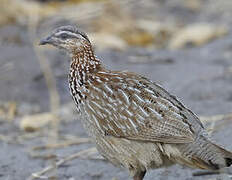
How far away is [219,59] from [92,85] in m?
6.10

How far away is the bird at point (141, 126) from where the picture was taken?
190 inches

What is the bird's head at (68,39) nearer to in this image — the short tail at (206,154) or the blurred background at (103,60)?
the blurred background at (103,60)

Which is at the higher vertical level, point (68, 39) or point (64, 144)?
point (68, 39)

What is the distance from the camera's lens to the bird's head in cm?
550

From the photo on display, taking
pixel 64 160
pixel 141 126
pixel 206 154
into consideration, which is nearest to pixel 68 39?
pixel 141 126

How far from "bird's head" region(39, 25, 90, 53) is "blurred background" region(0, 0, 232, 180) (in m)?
0.14

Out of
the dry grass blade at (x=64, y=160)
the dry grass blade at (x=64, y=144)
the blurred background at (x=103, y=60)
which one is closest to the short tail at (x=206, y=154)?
the blurred background at (x=103, y=60)

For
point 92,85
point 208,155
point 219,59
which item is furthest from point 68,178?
point 219,59

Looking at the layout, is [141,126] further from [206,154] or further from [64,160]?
[64,160]

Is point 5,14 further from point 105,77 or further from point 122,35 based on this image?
point 105,77

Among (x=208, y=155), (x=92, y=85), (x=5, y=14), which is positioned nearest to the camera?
(x=208, y=155)

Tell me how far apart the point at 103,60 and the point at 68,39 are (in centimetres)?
502

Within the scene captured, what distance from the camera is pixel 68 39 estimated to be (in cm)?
551

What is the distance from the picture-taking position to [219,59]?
35.9 ft
